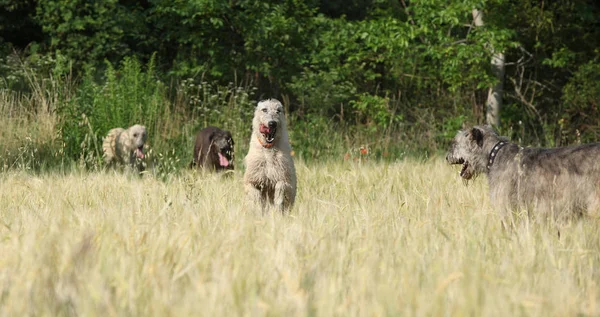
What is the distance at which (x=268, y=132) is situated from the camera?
291 inches

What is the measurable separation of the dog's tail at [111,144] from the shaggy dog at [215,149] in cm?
126

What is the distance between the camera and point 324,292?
3.54m

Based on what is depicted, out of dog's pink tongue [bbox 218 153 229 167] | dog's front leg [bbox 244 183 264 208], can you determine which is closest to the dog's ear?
dog's front leg [bbox 244 183 264 208]

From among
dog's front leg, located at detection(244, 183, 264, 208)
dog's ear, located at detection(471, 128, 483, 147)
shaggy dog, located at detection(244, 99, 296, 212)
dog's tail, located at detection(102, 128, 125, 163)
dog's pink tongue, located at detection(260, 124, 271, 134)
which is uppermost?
dog's ear, located at detection(471, 128, 483, 147)

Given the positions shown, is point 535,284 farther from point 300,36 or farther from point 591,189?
point 300,36

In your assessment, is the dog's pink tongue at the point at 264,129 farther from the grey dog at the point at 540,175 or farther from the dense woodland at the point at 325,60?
the dense woodland at the point at 325,60

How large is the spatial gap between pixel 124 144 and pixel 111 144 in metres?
0.40

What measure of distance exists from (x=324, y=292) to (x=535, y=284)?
4.04 feet

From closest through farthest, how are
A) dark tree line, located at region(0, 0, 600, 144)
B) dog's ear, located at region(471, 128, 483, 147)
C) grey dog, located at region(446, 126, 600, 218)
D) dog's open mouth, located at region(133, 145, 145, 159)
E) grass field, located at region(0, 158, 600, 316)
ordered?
grass field, located at region(0, 158, 600, 316)
grey dog, located at region(446, 126, 600, 218)
dog's ear, located at region(471, 128, 483, 147)
dog's open mouth, located at region(133, 145, 145, 159)
dark tree line, located at region(0, 0, 600, 144)

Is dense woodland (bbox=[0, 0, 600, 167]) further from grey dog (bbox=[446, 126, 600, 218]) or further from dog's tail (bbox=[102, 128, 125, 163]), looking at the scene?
grey dog (bbox=[446, 126, 600, 218])

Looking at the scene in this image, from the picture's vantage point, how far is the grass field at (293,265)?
11.5 ft

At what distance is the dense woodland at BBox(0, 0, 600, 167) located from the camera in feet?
45.6

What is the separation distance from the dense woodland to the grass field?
23.9 ft

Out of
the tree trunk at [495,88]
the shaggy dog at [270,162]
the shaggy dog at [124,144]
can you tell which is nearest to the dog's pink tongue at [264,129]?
the shaggy dog at [270,162]
